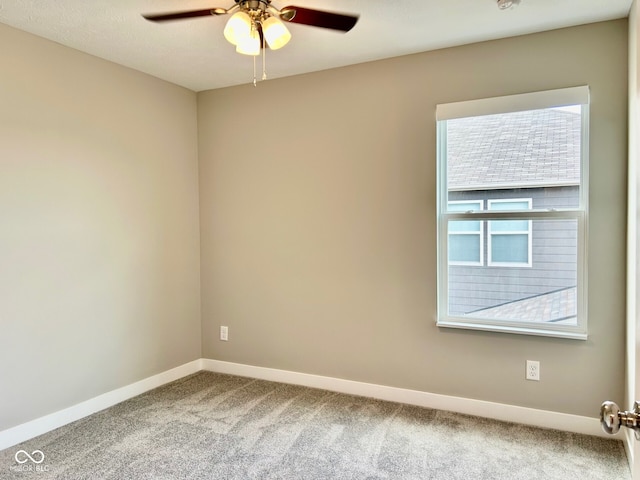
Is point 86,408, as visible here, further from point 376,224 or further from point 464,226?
point 464,226

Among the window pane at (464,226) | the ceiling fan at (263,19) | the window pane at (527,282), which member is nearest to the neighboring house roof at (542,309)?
the window pane at (527,282)

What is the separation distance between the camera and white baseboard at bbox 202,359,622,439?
8.11 feet

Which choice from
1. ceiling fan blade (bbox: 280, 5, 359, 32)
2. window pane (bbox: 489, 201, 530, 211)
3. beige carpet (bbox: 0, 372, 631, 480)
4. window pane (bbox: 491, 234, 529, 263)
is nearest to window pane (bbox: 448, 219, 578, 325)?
window pane (bbox: 491, 234, 529, 263)

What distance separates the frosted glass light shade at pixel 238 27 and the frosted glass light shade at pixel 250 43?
22 mm

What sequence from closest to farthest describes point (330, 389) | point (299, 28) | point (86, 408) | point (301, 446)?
point (301, 446), point (299, 28), point (86, 408), point (330, 389)

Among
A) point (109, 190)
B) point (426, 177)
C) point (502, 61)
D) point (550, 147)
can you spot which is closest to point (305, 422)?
point (426, 177)

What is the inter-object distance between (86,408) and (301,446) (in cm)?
151

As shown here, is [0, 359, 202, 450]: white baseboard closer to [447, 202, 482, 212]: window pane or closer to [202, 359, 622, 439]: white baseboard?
[202, 359, 622, 439]: white baseboard

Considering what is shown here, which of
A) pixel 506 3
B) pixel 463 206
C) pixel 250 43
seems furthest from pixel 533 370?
pixel 250 43

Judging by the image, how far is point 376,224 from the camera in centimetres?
297

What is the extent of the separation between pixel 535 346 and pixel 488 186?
1039 millimetres

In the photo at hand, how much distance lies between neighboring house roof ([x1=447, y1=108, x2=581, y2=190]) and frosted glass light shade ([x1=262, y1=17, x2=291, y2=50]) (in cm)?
137

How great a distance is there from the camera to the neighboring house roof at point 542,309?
8.21ft

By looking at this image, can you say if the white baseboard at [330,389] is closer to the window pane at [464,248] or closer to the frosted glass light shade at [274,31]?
the window pane at [464,248]
